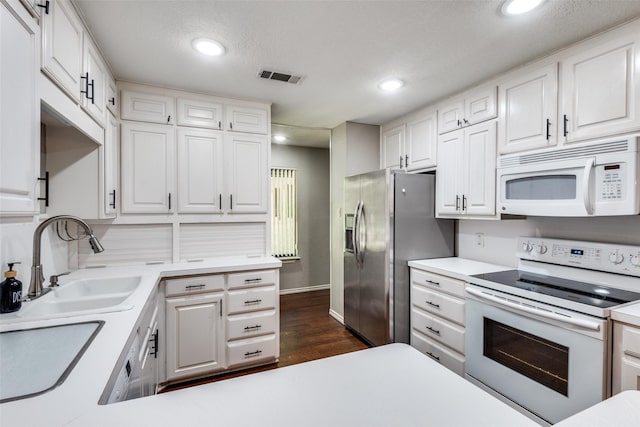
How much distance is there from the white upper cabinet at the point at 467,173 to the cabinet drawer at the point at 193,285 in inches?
81.7

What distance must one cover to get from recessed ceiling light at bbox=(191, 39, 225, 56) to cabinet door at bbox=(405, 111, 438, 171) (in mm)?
1966

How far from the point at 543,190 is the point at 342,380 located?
→ 197cm

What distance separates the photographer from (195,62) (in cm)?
212

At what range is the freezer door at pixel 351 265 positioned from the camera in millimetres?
3244

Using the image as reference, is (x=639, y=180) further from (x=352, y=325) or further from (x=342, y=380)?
(x=352, y=325)

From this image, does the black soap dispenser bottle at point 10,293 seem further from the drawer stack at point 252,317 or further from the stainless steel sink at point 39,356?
the drawer stack at point 252,317

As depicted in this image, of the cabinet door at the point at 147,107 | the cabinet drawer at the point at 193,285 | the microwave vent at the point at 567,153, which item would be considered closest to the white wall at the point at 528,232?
the microwave vent at the point at 567,153

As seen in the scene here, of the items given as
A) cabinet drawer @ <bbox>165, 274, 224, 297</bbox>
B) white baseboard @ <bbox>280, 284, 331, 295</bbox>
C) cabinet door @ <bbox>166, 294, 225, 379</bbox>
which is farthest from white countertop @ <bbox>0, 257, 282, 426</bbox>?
white baseboard @ <bbox>280, 284, 331, 295</bbox>

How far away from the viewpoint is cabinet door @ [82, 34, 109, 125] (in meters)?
1.68

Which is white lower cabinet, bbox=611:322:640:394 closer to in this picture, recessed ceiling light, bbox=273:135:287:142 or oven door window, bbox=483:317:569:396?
oven door window, bbox=483:317:569:396

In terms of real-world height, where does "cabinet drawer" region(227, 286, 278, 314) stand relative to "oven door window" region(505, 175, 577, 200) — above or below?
below

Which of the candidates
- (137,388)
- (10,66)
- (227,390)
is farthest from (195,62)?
(227,390)

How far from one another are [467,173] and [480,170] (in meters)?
0.12

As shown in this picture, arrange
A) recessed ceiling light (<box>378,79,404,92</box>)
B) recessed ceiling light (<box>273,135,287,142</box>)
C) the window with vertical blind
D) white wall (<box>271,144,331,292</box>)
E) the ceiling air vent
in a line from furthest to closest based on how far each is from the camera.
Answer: white wall (<box>271,144,331,292</box>) → the window with vertical blind → recessed ceiling light (<box>273,135,287,142</box>) → recessed ceiling light (<box>378,79,404,92</box>) → the ceiling air vent
